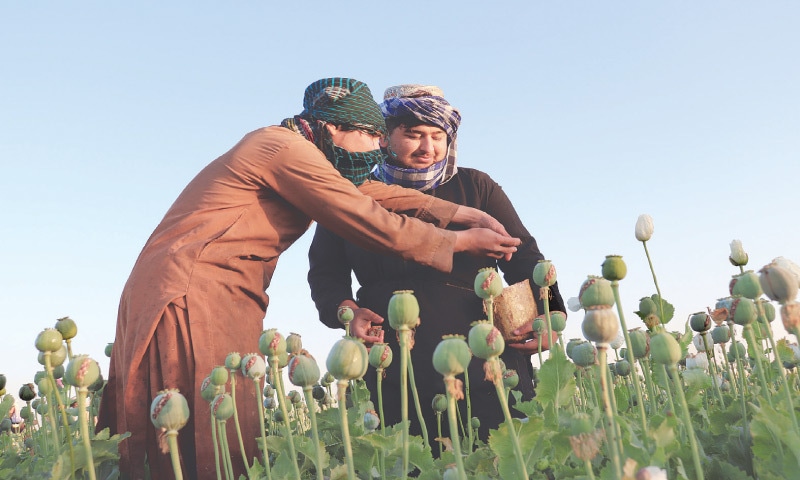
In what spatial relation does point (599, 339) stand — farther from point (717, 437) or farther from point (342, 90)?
point (342, 90)

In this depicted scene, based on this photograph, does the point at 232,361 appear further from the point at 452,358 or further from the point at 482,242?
the point at 482,242

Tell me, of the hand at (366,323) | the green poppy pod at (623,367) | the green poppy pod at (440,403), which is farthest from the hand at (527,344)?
the hand at (366,323)

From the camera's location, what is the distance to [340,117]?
2350 millimetres

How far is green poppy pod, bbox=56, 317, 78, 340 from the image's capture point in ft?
6.22

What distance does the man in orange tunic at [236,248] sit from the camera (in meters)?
2.00

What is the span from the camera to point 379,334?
8.55 feet

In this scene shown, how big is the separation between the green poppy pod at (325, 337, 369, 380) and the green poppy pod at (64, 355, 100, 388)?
51 centimetres

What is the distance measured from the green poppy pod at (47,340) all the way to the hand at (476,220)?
1.53 m

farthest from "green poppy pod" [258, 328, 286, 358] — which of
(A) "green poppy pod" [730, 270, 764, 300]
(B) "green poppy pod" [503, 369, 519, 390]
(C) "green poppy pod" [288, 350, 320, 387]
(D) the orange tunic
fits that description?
(B) "green poppy pod" [503, 369, 519, 390]

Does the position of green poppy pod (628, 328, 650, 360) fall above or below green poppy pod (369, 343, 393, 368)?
below

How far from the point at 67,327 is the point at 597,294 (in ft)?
4.85

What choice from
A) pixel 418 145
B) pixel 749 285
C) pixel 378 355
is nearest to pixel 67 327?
pixel 378 355

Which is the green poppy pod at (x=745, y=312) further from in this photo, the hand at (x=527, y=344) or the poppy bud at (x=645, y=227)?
the hand at (x=527, y=344)

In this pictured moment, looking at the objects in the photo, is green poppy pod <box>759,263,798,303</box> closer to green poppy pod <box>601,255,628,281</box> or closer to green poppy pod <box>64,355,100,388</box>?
green poppy pod <box>601,255,628,281</box>
